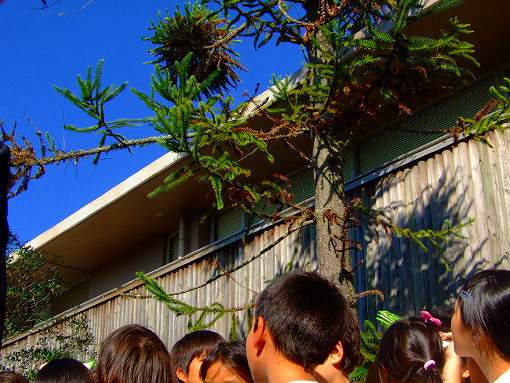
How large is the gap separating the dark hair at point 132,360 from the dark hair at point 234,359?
1.80ft

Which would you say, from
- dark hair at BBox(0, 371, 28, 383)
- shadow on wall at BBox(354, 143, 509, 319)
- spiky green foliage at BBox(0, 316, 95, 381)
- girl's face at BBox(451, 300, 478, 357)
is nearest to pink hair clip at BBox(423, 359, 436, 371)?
girl's face at BBox(451, 300, 478, 357)

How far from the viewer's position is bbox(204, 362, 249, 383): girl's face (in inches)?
172

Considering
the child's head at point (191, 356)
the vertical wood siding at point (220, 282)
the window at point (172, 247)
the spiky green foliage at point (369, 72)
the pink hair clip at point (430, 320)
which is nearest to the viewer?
the pink hair clip at point (430, 320)

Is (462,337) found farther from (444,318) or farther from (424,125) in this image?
(424,125)

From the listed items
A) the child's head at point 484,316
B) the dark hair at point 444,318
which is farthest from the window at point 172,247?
the child's head at point 484,316

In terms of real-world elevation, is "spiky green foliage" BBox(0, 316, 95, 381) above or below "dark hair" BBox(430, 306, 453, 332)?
above

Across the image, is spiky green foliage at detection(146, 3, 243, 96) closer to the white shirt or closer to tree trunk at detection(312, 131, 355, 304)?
tree trunk at detection(312, 131, 355, 304)

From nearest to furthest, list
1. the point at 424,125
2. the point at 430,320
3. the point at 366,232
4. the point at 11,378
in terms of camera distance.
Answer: the point at 430,320 < the point at 11,378 < the point at 366,232 < the point at 424,125

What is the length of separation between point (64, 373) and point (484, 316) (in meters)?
2.31

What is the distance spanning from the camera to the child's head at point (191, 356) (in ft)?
15.5

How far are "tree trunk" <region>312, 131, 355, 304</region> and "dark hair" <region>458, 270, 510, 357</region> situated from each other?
3.84 metres

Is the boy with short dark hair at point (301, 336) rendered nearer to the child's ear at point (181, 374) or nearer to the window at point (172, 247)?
the child's ear at point (181, 374)

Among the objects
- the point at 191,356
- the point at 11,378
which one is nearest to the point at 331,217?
the point at 191,356

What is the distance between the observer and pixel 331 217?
7.06 metres
